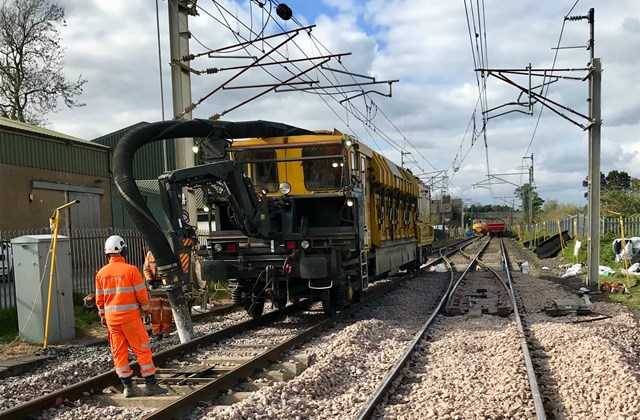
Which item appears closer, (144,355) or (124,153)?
(144,355)

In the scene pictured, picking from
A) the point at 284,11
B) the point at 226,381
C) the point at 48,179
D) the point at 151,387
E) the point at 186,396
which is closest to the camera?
the point at 186,396

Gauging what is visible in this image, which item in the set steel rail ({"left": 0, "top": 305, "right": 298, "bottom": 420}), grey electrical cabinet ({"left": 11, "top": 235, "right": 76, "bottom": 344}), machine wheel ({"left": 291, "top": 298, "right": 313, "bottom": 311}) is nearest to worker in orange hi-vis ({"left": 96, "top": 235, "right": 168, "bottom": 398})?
steel rail ({"left": 0, "top": 305, "right": 298, "bottom": 420})

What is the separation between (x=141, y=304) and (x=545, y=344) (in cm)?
557

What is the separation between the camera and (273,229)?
10.6 metres

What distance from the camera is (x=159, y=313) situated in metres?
10.1

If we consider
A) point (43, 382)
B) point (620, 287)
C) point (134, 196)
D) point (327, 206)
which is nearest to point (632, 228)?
point (620, 287)

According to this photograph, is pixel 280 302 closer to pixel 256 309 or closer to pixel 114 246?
pixel 256 309

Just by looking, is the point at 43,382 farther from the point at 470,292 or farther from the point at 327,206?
the point at 470,292

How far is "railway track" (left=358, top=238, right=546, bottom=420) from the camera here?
5582mm

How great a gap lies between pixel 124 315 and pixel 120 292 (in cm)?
24

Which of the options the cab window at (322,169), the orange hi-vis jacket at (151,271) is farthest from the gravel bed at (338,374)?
the orange hi-vis jacket at (151,271)

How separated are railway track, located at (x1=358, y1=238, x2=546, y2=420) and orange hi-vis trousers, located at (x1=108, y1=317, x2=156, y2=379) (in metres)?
2.34

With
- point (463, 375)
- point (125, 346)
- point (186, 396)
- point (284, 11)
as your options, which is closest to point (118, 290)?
point (125, 346)

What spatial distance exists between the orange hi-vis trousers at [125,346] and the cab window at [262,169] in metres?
5.50
